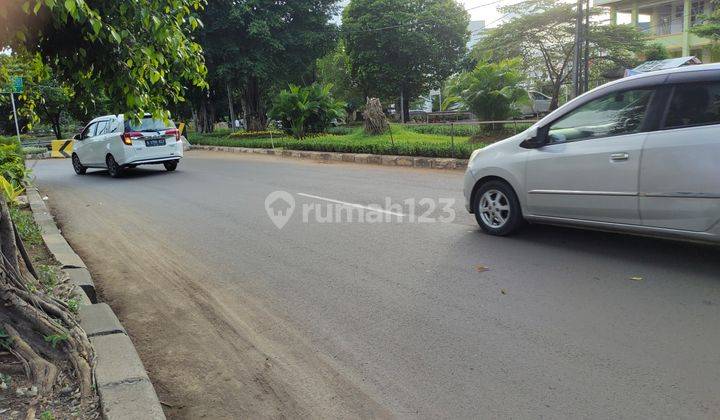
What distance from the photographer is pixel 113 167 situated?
15531 mm

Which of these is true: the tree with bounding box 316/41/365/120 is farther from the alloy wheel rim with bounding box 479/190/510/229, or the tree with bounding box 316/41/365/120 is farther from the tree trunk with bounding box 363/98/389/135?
the alloy wheel rim with bounding box 479/190/510/229

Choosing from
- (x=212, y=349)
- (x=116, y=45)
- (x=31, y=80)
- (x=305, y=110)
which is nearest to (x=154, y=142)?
(x=31, y=80)

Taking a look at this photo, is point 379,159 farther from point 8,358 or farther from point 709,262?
point 8,358

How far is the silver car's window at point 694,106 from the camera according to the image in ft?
16.0

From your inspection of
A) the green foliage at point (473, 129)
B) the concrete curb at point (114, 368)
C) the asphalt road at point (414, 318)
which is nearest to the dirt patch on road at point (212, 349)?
the asphalt road at point (414, 318)

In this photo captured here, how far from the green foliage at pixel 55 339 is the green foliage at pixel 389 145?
12.0 meters

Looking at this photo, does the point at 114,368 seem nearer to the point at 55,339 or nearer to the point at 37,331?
the point at 55,339

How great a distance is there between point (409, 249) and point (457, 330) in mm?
2337

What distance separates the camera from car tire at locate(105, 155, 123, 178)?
1541cm

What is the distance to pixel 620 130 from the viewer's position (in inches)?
218

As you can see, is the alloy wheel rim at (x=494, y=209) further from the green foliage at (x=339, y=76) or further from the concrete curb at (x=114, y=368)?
the green foliage at (x=339, y=76)

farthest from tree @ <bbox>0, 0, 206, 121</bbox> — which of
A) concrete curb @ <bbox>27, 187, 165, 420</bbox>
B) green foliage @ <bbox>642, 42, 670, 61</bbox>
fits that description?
green foliage @ <bbox>642, 42, 670, 61</bbox>

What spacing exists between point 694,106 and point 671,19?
45443 mm

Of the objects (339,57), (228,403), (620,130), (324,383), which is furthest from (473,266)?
(339,57)
